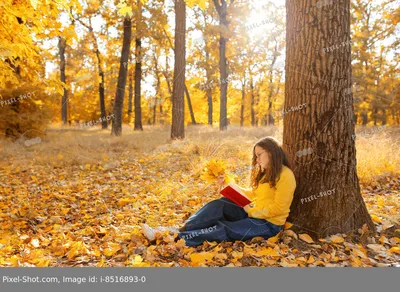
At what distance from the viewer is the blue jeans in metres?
3.26

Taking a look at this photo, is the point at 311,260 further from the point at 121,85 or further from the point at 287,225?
the point at 121,85

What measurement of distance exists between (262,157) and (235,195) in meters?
0.49

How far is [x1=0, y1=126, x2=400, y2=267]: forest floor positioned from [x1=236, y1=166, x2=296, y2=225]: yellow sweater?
0.23 metres

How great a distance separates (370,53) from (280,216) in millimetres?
21999

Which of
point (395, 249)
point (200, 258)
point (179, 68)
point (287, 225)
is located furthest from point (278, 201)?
point (179, 68)

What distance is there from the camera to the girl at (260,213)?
325 centimetres

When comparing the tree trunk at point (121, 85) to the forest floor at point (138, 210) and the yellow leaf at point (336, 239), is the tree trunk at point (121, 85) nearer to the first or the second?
the forest floor at point (138, 210)

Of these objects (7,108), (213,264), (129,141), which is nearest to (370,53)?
(129,141)

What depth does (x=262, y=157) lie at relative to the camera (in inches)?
133

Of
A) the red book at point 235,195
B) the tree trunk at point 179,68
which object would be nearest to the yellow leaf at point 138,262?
the red book at point 235,195

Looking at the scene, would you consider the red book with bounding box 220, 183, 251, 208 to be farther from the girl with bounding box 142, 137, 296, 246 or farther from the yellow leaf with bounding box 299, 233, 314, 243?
the yellow leaf with bounding box 299, 233, 314, 243

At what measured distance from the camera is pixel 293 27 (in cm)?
340

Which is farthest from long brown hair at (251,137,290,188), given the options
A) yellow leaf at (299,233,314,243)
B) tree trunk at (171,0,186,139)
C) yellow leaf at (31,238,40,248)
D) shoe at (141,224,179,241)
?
tree trunk at (171,0,186,139)

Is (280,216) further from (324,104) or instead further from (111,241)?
(111,241)
